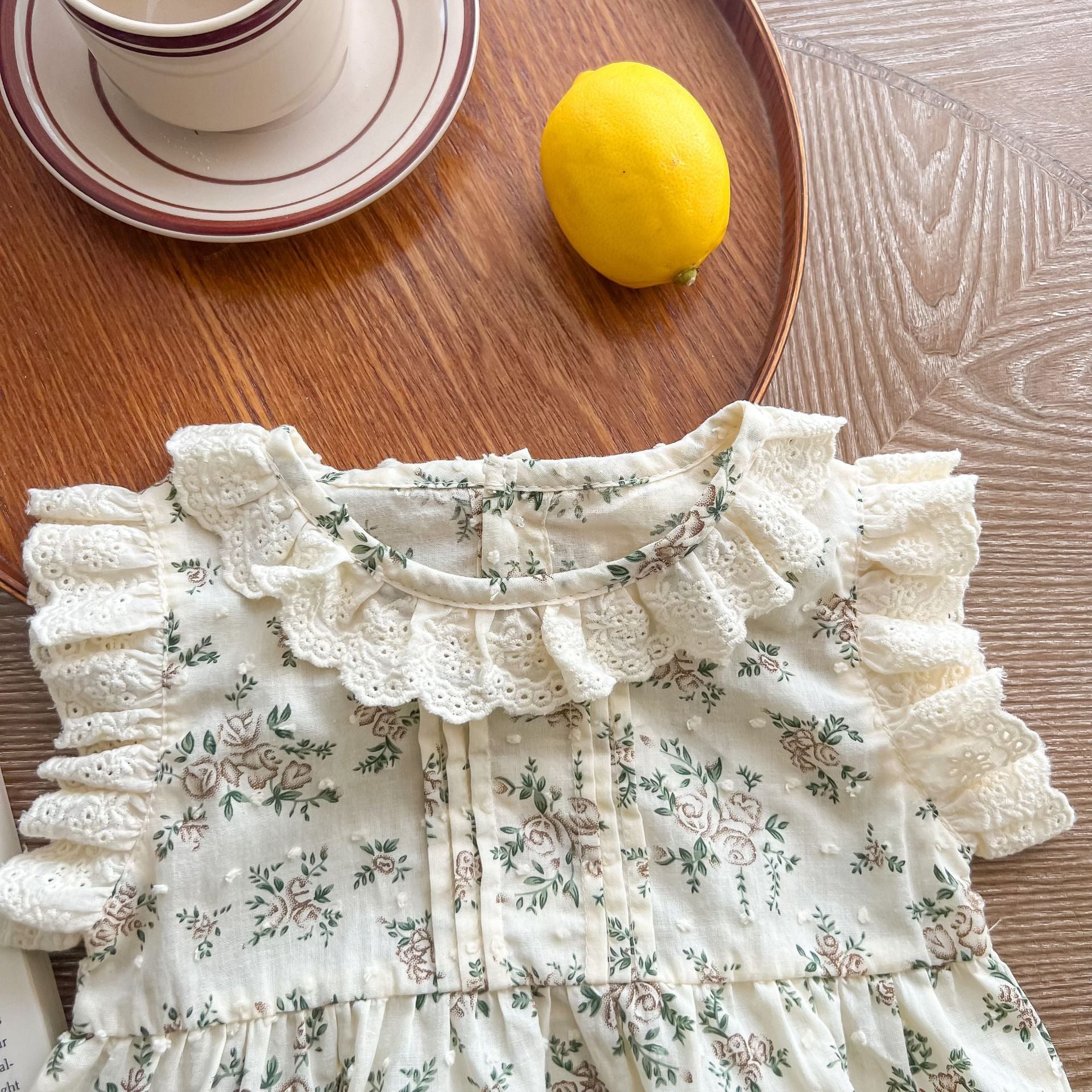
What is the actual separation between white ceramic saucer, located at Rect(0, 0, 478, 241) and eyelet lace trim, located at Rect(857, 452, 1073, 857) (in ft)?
1.38

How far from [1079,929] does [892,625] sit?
27cm

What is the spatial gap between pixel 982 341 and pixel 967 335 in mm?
13

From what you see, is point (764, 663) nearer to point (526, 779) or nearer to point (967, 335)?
point (526, 779)

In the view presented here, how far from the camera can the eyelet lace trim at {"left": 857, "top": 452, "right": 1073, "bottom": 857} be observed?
645 mm

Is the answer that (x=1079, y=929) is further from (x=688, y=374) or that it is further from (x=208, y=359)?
(x=208, y=359)

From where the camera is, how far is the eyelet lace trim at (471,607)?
623 millimetres

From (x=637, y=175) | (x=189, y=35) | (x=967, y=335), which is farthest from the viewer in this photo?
(x=967, y=335)

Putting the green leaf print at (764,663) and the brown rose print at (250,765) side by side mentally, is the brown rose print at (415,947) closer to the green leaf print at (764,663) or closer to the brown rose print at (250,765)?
the brown rose print at (250,765)

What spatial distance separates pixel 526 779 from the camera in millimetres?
652

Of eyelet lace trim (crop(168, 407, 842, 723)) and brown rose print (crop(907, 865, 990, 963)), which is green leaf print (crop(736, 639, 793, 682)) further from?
brown rose print (crop(907, 865, 990, 963))

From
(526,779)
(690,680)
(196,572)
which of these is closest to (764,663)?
(690,680)

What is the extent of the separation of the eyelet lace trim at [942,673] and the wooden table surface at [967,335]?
A: 0.13 ft

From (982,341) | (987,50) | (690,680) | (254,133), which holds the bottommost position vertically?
(690,680)

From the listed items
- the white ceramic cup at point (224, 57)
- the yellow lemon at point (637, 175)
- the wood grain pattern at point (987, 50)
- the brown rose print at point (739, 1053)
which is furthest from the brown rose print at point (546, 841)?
the wood grain pattern at point (987, 50)
